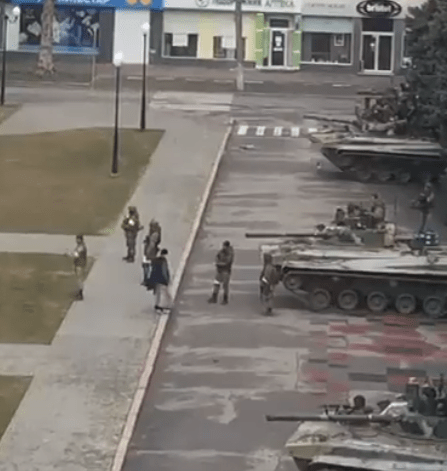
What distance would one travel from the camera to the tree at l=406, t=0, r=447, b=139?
46.1 m

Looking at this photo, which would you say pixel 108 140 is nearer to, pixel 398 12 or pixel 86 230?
pixel 86 230

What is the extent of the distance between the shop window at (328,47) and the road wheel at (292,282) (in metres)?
51.9

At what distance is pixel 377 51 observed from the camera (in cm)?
8238

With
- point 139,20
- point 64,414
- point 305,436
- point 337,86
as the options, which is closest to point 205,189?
point 64,414

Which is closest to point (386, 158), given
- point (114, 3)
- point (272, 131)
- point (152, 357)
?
point (272, 131)

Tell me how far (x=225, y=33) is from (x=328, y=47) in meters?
5.76

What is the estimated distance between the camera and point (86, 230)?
1532 inches

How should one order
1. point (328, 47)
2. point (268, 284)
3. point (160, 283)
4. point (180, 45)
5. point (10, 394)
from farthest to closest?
point (180, 45) < point (328, 47) < point (268, 284) < point (160, 283) < point (10, 394)

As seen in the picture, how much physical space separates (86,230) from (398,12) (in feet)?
152

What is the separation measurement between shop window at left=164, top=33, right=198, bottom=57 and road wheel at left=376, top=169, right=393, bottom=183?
36.3 m

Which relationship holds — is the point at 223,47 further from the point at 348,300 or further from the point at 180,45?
the point at 348,300

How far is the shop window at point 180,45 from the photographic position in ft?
273

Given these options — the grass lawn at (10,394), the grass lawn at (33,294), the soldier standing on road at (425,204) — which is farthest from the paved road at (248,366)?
the soldier standing on road at (425,204)

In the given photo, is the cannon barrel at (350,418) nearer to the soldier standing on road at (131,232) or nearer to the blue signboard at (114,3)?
the soldier standing on road at (131,232)
